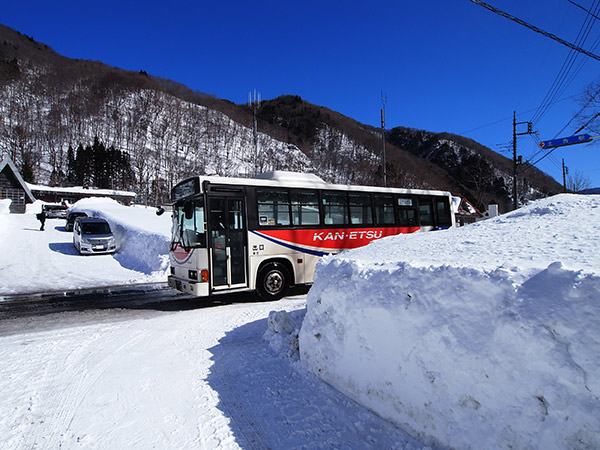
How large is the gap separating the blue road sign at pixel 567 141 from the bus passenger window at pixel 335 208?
1508 centimetres

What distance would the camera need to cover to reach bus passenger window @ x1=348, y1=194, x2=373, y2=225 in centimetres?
1067

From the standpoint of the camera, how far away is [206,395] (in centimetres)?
379

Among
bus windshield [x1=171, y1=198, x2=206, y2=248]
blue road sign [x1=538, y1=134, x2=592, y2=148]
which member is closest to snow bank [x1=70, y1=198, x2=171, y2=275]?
bus windshield [x1=171, y1=198, x2=206, y2=248]

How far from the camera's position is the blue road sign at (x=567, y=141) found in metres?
17.1

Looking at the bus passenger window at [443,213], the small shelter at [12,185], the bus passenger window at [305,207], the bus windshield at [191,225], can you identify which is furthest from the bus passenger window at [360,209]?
the small shelter at [12,185]

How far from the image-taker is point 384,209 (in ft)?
37.3

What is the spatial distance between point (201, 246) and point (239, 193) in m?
1.74

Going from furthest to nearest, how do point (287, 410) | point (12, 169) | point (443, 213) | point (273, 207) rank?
point (12, 169) < point (443, 213) < point (273, 207) < point (287, 410)

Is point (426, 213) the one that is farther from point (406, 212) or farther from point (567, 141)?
point (567, 141)

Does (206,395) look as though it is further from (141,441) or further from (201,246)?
(201,246)

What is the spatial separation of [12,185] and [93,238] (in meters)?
43.9

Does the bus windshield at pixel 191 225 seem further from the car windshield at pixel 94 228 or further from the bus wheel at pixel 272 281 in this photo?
the car windshield at pixel 94 228

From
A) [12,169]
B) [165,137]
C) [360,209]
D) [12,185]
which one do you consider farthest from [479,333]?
[165,137]

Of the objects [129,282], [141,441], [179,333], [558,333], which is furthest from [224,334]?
[129,282]
